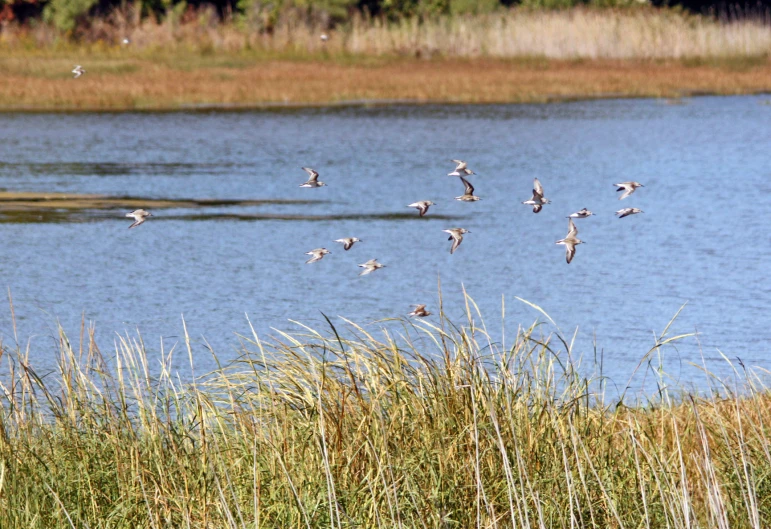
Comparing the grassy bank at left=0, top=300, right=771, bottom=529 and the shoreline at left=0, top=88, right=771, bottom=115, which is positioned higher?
the grassy bank at left=0, top=300, right=771, bottom=529

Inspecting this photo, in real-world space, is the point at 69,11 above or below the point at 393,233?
above

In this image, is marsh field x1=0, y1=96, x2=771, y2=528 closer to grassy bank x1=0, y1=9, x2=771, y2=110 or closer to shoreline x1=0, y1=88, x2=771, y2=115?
shoreline x1=0, y1=88, x2=771, y2=115

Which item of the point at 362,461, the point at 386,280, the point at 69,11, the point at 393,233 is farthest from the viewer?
the point at 69,11

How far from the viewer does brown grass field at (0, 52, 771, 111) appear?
2781 centimetres

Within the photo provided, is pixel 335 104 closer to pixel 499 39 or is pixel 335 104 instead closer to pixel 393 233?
pixel 499 39

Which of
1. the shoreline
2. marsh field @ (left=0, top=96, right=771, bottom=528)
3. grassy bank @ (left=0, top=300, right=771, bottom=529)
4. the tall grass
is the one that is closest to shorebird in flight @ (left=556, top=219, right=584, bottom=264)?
marsh field @ (left=0, top=96, right=771, bottom=528)

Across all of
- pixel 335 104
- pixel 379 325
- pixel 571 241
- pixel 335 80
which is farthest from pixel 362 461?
pixel 335 80

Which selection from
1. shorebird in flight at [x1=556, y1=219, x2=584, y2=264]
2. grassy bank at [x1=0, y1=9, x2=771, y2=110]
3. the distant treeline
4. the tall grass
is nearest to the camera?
shorebird in flight at [x1=556, y1=219, x2=584, y2=264]

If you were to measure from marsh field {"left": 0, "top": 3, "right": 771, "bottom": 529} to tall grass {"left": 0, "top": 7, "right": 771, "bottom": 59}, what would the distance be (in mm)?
110

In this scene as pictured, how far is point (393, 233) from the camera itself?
42.7ft

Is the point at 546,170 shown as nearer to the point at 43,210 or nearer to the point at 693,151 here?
the point at 693,151

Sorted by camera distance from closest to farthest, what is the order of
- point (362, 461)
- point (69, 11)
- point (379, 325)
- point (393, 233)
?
point (362, 461)
point (379, 325)
point (393, 233)
point (69, 11)

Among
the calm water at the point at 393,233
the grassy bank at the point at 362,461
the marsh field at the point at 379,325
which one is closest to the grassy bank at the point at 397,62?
the marsh field at the point at 379,325

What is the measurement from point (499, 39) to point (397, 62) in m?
2.88
